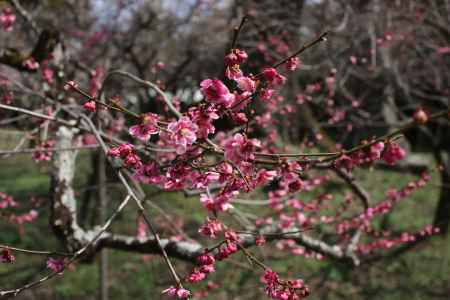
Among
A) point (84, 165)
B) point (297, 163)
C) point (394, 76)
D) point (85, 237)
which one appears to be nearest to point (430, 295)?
point (394, 76)

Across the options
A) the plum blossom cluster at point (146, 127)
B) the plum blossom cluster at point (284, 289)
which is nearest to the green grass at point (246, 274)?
the plum blossom cluster at point (284, 289)

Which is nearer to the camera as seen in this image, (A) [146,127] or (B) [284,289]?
(A) [146,127]

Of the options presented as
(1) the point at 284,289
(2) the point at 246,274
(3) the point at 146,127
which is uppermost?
(3) the point at 146,127

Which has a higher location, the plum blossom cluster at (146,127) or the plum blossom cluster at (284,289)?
the plum blossom cluster at (146,127)

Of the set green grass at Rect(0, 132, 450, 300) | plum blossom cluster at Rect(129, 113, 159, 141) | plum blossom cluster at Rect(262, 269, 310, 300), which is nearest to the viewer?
plum blossom cluster at Rect(129, 113, 159, 141)

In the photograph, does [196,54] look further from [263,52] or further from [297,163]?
[297,163]

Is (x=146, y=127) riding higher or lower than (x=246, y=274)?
higher

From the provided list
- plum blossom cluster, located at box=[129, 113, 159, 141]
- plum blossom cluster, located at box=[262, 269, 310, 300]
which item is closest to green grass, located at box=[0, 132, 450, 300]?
plum blossom cluster, located at box=[262, 269, 310, 300]

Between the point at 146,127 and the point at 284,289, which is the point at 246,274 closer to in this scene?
the point at 284,289

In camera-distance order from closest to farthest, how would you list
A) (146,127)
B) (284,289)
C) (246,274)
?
1. (146,127)
2. (284,289)
3. (246,274)

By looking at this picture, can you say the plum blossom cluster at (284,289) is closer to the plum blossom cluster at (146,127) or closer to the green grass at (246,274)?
the plum blossom cluster at (146,127)

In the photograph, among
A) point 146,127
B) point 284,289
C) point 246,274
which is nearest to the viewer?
point 146,127

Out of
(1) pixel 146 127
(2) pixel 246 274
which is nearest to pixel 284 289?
(1) pixel 146 127

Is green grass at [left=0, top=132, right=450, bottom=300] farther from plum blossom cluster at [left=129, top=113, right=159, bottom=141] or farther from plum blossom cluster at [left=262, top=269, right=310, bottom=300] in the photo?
plum blossom cluster at [left=129, top=113, right=159, bottom=141]
